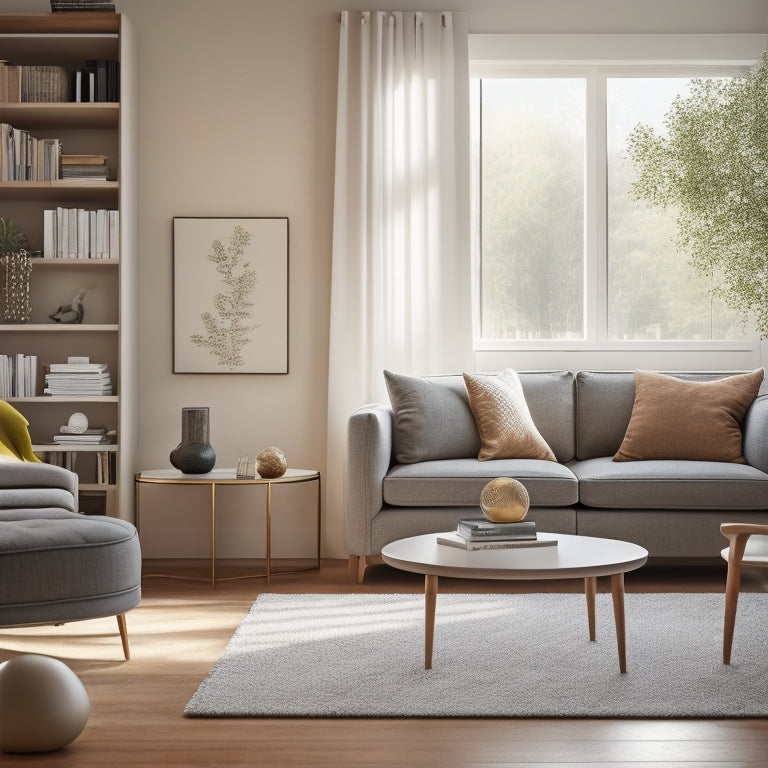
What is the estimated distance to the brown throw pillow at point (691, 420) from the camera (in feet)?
14.6

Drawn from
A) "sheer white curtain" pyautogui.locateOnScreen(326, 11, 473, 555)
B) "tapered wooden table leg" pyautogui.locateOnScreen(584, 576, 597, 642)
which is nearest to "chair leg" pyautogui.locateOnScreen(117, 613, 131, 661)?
"tapered wooden table leg" pyautogui.locateOnScreen(584, 576, 597, 642)

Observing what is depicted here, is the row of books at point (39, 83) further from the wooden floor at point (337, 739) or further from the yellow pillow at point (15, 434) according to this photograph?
the wooden floor at point (337, 739)

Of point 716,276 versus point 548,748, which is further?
point 716,276

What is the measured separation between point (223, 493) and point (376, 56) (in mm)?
2327

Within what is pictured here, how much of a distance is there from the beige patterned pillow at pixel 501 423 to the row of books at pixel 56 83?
2.19m

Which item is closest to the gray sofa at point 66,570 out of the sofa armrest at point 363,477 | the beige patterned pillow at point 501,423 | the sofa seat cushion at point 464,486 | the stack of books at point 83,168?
the sofa armrest at point 363,477

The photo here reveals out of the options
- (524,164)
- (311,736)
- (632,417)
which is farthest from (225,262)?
(311,736)

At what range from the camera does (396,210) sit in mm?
5031

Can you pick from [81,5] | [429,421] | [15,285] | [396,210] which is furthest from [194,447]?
[81,5]

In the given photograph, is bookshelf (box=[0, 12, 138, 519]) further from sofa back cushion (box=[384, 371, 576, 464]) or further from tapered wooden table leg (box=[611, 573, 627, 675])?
tapered wooden table leg (box=[611, 573, 627, 675])

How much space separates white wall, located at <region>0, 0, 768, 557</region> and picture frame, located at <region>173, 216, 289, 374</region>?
0.20 ft

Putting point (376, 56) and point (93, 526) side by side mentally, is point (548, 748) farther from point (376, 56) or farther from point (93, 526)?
point (376, 56)

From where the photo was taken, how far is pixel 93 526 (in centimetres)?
301

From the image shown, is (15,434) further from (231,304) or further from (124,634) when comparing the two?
(231,304)
